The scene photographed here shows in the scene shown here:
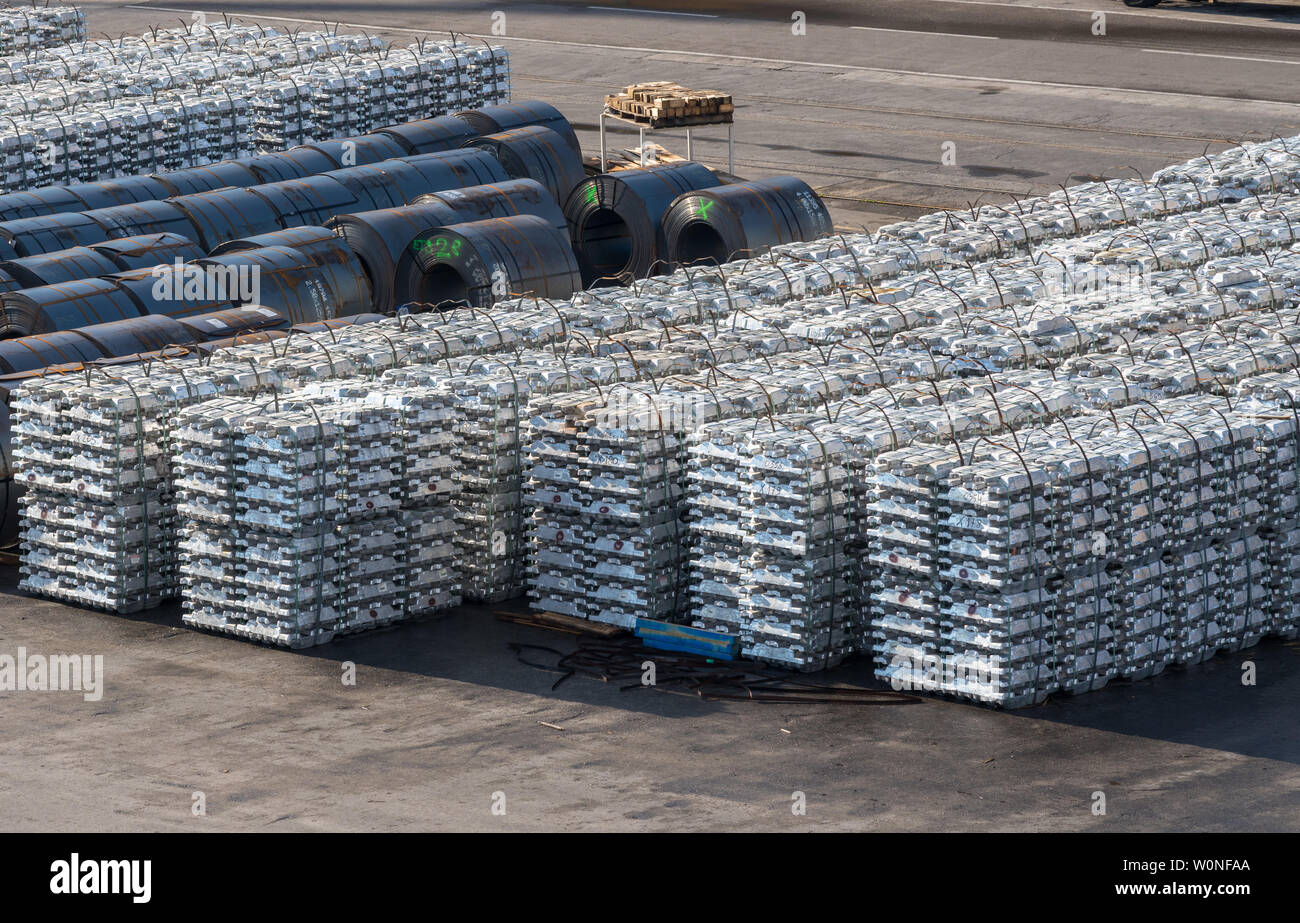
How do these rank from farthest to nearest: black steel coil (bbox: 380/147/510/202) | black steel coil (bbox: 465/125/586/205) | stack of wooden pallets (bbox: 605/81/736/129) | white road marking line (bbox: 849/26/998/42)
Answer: white road marking line (bbox: 849/26/998/42), stack of wooden pallets (bbox: 605/81/736/129), black steel coil (bbox: 465/125/586/205), black steel coil (bbox: 380/147/510/202)

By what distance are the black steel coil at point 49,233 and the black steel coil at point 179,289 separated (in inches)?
89.1

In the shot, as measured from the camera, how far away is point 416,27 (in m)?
51.8

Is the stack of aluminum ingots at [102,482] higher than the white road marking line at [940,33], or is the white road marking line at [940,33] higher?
the white road marking line at [940,33]

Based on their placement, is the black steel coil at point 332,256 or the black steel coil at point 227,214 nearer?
the black steel coil at point 332,256

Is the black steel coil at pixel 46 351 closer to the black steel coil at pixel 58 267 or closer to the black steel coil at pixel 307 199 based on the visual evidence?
the black steel coil at pixel 58 267

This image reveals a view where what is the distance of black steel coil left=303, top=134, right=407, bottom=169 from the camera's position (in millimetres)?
31234

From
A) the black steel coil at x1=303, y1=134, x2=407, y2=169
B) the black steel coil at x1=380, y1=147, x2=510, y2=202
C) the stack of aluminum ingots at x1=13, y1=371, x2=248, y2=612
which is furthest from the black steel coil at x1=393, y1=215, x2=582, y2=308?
the stack of aluminum ingots at x1=13, y1=371, x2=248, y2=612

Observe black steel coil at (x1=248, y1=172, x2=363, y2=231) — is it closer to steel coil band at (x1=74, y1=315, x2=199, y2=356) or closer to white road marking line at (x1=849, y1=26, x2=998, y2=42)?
steel coil band at (x1=74, y1=315, x2=199, y2=356)

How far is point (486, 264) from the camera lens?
2672 centimetres

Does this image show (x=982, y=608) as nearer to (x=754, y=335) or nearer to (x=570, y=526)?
(x=570, y=526)

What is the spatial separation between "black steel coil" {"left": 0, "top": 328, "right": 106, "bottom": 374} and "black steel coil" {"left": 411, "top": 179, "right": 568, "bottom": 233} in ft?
20.3

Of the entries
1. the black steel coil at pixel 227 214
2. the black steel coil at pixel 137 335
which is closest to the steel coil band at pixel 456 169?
the black steel coil at pixel 227 214

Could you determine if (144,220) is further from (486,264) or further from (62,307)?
(486,264)

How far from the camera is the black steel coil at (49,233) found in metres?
27.0
